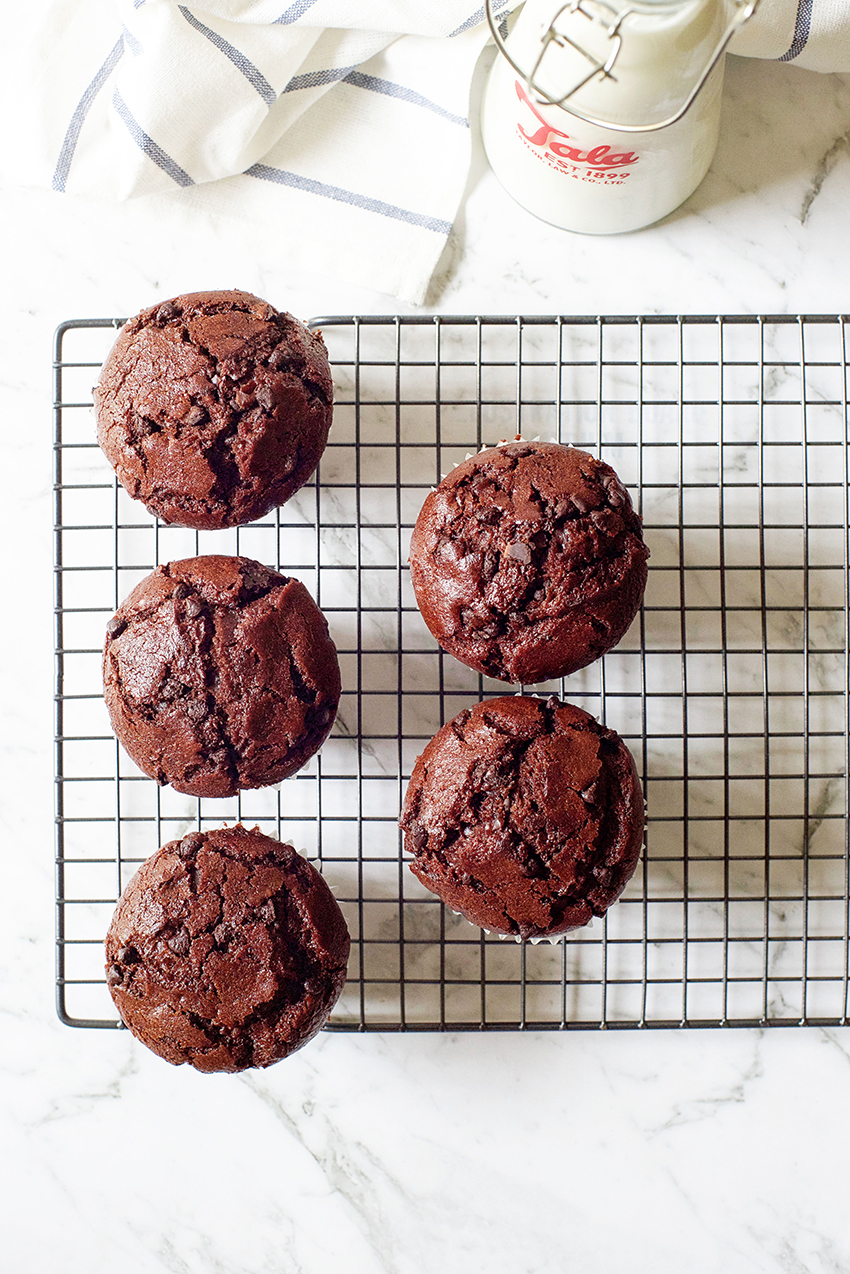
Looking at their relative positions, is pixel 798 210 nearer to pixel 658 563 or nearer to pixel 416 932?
pixel 658 563

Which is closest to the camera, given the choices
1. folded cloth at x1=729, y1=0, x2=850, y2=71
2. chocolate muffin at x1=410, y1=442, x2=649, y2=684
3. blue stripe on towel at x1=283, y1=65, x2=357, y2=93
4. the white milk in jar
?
the white milk in jar

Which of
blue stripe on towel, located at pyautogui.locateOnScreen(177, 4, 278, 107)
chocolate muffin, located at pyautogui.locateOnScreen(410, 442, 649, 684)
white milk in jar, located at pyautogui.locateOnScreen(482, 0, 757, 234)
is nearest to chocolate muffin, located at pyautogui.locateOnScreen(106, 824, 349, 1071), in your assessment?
chocolate muffin, located at pyautogui.locateOnScreen(410, 442, 649, 684)

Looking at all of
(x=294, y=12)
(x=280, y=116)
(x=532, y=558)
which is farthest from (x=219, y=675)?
(x=294, y=12)

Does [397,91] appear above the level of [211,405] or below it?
above

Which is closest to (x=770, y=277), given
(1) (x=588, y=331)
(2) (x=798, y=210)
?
(2) (x=798, y=210)

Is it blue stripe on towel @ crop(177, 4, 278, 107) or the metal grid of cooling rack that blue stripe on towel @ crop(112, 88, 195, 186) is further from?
the metal grid of cooling rack

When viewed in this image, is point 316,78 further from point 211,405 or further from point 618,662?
point 618,662

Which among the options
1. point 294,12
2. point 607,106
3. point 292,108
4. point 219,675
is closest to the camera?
point 607,106
